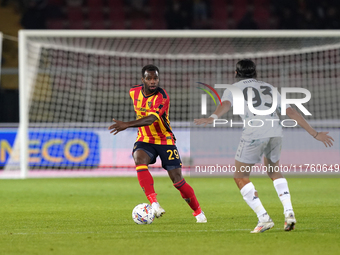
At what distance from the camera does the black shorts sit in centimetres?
685

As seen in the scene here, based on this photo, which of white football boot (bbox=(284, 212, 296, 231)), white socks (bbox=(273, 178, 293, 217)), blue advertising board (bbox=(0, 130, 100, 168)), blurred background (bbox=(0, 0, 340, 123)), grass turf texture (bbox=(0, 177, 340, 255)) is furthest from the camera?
blurred background (bbox=(0, 0, 340, 123))

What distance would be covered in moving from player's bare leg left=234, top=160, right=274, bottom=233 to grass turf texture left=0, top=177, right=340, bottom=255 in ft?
0.35

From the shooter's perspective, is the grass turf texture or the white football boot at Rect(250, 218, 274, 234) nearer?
the grass turf texture

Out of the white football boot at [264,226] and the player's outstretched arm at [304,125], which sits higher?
the player's outstretched arm at [304,125]

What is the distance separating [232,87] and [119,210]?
310 centimetres

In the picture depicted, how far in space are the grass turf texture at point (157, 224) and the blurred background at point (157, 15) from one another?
12.8 meters

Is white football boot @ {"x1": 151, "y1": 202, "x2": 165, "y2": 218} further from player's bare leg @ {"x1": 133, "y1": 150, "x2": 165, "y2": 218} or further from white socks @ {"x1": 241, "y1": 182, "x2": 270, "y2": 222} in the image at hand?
white socks @ {"x1": 241, "y1": 182, "x2": 270, "y2": 222}

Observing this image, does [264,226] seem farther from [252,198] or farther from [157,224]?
[157,224]

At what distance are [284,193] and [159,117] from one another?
1788 mm

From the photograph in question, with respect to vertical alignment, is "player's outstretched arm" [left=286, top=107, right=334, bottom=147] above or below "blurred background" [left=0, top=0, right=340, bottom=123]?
below

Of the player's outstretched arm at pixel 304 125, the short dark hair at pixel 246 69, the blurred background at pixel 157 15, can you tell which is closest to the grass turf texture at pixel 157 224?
the player's outstretched arm at pixel 304 125

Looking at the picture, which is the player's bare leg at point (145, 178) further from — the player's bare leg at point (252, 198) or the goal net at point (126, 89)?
the goal net at point (126, 89)

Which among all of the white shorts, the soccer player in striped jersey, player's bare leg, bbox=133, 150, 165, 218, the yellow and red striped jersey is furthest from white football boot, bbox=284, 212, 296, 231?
the yellow and red striped jersey

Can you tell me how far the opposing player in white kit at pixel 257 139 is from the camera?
5.69 m
